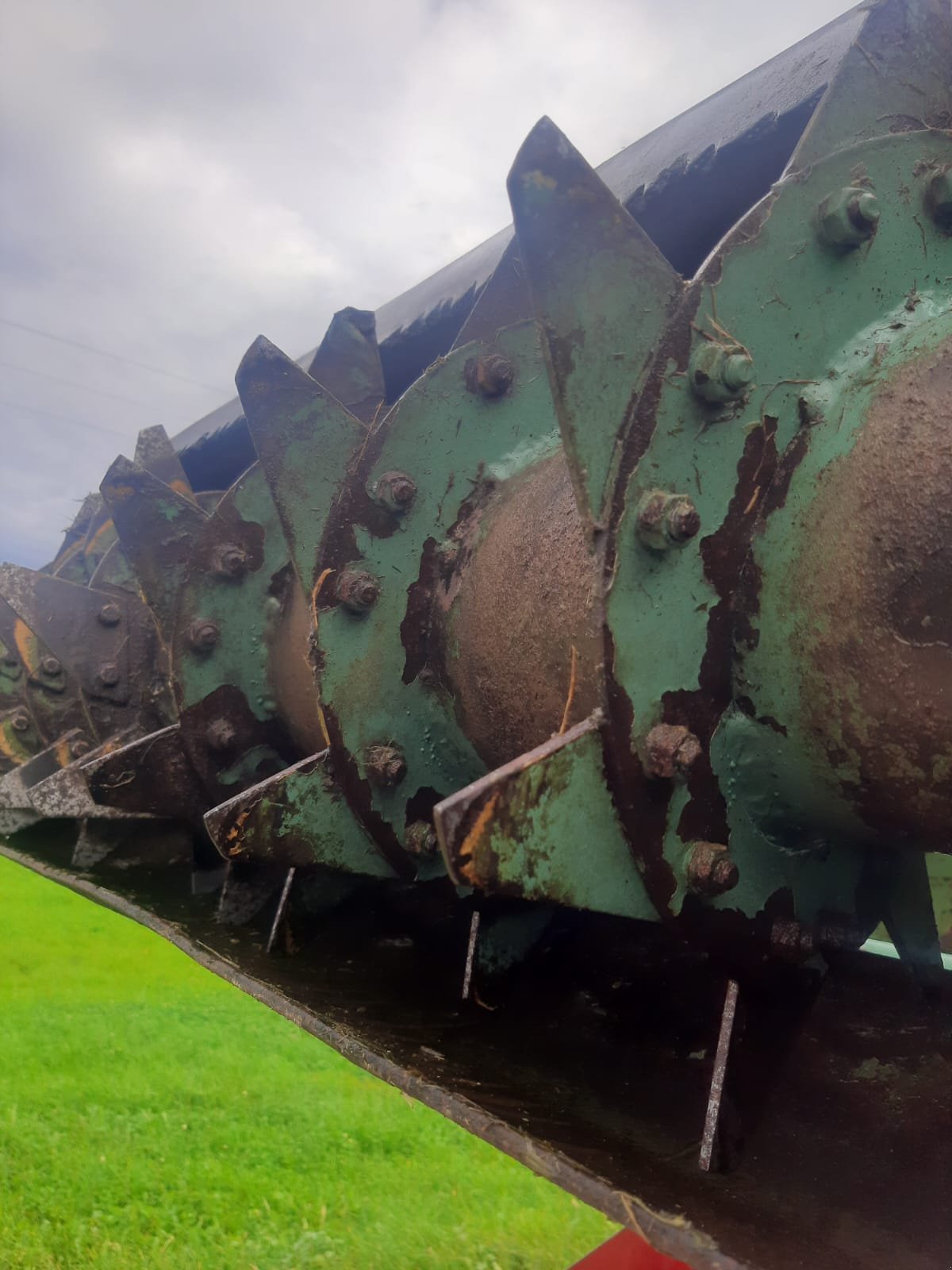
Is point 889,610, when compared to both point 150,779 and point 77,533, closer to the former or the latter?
Answer: point 150,779

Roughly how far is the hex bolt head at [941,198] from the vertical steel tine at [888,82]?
0.10 meters

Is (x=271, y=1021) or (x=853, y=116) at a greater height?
(x=853, y=116)

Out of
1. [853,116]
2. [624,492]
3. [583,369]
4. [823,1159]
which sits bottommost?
[823,1159]

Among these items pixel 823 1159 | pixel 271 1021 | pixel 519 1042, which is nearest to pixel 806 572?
pixel 823 1159

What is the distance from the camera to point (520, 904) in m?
1.95

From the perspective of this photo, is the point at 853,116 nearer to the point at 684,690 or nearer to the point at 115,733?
the point at 684,690

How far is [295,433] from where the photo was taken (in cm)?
214

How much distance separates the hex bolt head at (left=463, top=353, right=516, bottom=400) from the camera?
6.84 feet

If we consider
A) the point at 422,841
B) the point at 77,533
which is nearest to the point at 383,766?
the point at 422,841

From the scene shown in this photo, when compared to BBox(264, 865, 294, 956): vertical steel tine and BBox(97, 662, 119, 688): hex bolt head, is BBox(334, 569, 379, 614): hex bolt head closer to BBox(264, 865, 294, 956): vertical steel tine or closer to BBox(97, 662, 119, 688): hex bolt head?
BBox(264, 865, 294, 956): vertical steel tine

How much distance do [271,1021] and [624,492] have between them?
5.37 metres

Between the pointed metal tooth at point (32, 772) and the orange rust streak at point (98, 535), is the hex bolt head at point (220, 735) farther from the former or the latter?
the orange rust streak at point (98, 535)

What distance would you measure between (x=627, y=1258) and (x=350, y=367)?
6.77 ft

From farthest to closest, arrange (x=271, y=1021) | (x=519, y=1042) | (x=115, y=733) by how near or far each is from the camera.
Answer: (x=271, y=1021)
(x=115, y=733)
(x=519, y=1042)
